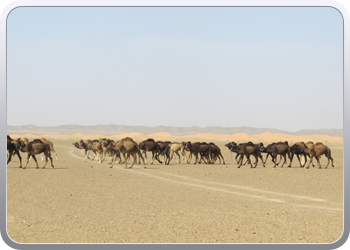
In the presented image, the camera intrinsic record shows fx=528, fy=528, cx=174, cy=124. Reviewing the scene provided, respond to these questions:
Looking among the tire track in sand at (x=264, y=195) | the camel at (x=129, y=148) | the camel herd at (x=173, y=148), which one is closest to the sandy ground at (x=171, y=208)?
the tire track in sand at (x=264, y=195)

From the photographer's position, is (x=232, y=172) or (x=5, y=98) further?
(x=232, y=172)

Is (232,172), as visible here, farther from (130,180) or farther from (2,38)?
(2,38)

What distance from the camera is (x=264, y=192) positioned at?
827 inches

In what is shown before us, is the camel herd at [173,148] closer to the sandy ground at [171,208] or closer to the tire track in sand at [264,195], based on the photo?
the sandy ground at [171,208]

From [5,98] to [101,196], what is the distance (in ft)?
35.6

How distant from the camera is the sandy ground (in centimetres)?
1042

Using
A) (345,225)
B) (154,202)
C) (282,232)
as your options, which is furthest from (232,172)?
(345,225)

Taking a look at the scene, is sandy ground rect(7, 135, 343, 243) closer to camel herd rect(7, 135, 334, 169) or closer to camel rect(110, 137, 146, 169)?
camel herd rect(7, 135, 334, 169)

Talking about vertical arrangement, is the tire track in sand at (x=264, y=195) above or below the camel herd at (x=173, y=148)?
below

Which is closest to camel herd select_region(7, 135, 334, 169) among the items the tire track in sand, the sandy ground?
the sandy ground

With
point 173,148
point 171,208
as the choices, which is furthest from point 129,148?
point 171,208

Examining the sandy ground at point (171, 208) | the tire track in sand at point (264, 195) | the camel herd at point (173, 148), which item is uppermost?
the camel herd at point (173, 148)

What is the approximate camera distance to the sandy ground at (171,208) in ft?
34.2
